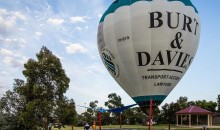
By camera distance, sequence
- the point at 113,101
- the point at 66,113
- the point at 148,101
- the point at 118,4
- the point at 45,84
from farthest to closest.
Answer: the point at 113,101 < the point at 45,84 < the point at 66,113 < the point at 118,4 < the point at 148,101

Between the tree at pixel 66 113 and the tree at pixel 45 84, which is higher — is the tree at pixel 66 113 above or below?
below

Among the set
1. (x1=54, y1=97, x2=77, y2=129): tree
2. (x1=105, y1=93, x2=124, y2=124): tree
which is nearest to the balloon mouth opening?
(x1=54, y1=97, x2=77, y2=129): tree

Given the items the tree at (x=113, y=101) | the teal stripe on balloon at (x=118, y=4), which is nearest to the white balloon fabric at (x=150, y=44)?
the teal stripe on balloon at (x=118, y=4)

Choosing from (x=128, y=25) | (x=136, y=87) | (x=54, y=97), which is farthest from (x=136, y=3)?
(x=54, y=97)

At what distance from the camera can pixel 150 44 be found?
82.7ft

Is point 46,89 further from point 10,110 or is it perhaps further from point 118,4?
point 118,4

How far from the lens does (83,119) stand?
81.2 metres

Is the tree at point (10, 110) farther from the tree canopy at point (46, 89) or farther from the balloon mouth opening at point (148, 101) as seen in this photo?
the balloon mouth opening at point (148, 101)

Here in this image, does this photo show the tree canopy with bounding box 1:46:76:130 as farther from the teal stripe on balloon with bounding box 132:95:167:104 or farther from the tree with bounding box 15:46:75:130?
the teal stripe on balloon with bounding box 132:95:167:104

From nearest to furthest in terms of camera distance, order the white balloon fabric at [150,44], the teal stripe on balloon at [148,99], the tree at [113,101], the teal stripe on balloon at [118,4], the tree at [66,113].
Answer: the white balloon fabric at [150,44] < the teal stripe on balloon at [148,99] < the teal stripe on balloon at [118,4] < the tree at [66,113] < the tree at [113,101]

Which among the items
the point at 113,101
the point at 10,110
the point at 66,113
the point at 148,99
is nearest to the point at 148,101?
the point at 148,99

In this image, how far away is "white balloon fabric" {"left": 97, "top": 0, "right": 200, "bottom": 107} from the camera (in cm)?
2527

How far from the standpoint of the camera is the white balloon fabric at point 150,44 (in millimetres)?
25266

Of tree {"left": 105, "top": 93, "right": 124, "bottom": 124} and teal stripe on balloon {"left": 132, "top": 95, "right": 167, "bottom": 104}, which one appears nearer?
teal stripe on balloon {"left": 132, "top": 95, "right": 167, "bottom": 104}
